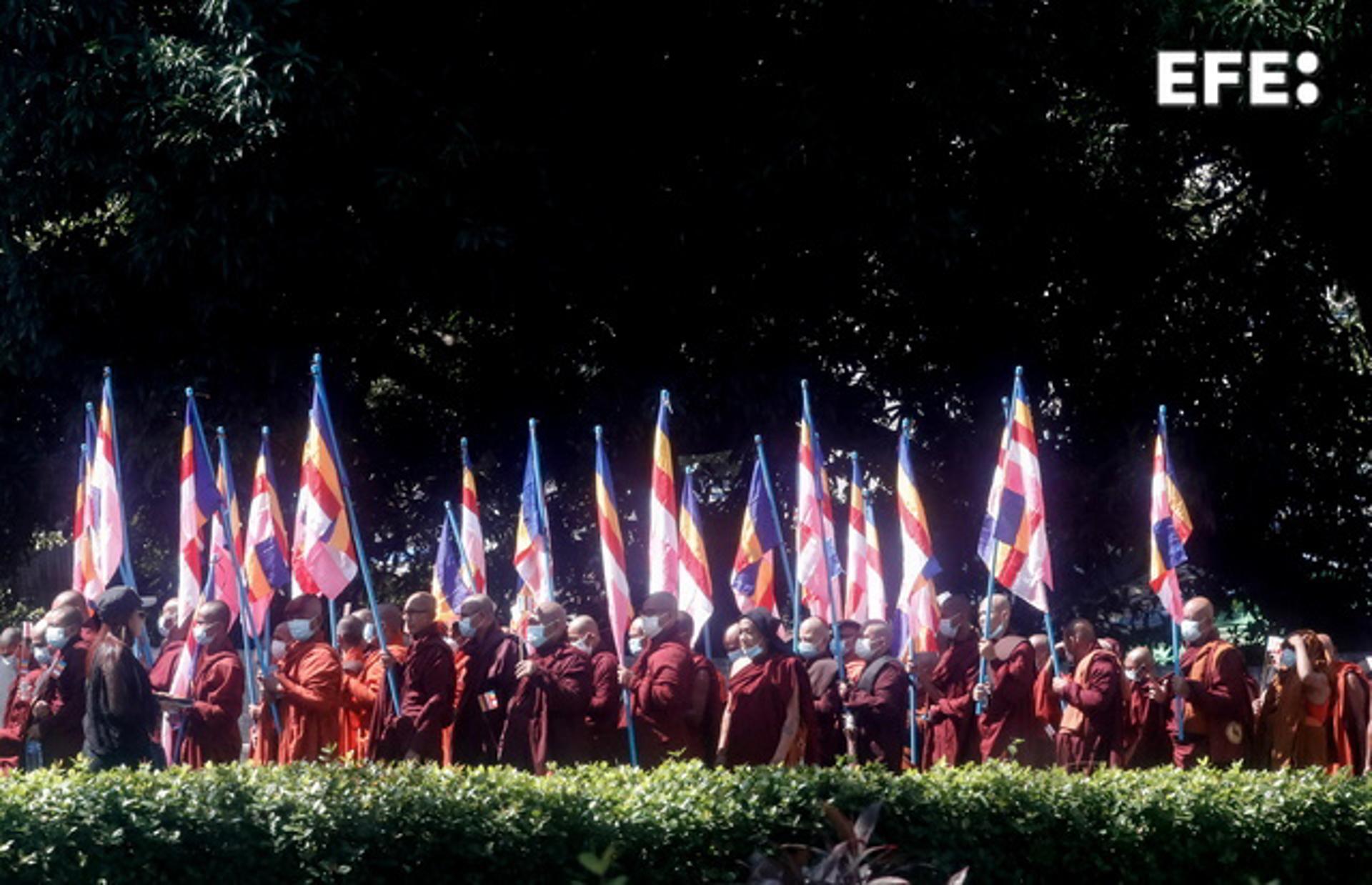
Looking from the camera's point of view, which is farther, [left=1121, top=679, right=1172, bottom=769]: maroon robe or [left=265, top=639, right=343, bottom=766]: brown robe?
[left=1121, top=679, right=1172, bottom=769]: maroon robe

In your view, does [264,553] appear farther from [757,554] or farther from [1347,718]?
[1347,718]

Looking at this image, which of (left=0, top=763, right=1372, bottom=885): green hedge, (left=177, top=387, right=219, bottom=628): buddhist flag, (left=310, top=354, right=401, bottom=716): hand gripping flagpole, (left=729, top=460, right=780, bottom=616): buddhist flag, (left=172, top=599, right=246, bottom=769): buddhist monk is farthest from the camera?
(left=729, top=460, right=780, bottom=616): buddhist flag

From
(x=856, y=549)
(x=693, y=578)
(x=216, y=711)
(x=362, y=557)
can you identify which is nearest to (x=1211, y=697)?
(x=856, y=549)

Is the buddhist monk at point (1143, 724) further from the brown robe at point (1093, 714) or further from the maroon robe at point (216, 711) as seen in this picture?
the maroon robe at point (216, 711)

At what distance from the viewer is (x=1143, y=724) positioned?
56.6 ft

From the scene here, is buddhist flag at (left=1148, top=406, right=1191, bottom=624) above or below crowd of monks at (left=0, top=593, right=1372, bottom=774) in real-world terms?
above

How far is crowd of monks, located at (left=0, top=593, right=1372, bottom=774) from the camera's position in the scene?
14492 millimetres

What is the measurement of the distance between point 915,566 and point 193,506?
5633 millimetres

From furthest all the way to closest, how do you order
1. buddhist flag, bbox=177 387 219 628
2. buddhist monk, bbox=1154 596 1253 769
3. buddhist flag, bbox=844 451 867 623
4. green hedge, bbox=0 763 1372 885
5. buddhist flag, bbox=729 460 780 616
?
buddhist flag, bbox=844 451 867 623 → buddhist flag, bbox=729 460 780 616 → buddhist monk, bbox=1154 596 1253 769 → buddhist flag, bbox=177 387 219 628 → green hedge, bbox=0 763 1372 885

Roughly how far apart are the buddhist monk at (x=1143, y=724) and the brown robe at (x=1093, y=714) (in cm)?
23

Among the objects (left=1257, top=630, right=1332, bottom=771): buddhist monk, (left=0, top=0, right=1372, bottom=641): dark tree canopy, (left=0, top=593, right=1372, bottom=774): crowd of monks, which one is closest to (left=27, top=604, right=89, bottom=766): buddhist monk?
(left=0, top=593, right=1372, bottom=774): crowd of monks

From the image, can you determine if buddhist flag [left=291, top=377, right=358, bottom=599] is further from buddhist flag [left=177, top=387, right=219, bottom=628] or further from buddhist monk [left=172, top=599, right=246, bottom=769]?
buddhist flag [left=177, top=387, right=219, bottom=628]

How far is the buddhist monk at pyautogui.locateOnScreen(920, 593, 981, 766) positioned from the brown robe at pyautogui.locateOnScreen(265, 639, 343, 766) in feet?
14.7

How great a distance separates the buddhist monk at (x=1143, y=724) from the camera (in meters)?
17.0
